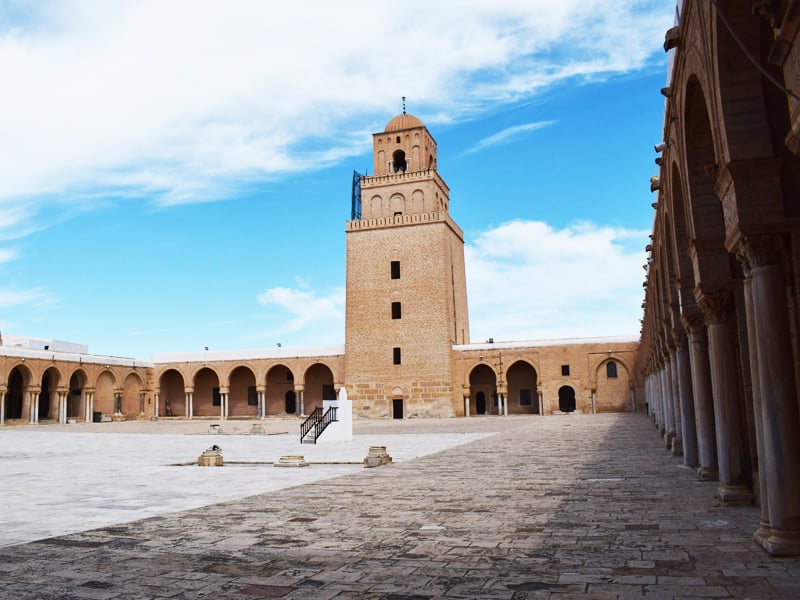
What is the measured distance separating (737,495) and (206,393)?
128ft

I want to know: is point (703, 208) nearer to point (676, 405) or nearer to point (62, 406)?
point (676, 405)

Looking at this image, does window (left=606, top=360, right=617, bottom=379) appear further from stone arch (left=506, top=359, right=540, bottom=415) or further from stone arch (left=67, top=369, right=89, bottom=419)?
stone arch (left=67, top=369, right=89, bottom=419)

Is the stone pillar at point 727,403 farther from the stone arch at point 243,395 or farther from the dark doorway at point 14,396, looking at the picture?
the stone arch at point 243,395

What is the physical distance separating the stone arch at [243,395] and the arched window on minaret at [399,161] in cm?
1517

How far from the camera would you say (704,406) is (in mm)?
8164

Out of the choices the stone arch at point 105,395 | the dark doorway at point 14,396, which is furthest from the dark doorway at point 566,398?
the dark doorway at point 14,396

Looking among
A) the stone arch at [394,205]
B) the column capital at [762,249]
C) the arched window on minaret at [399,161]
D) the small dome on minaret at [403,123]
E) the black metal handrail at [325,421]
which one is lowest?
the black metal handrail at [325,421]

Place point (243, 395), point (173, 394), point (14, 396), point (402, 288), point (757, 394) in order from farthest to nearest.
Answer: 1. point (173, 394)
2. point (243, 395)
3. point (402, 288)
4. point (14, 396)
5. point (757, 394)

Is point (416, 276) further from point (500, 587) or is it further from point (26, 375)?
point (500, 587)

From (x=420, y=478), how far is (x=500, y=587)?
5.64m

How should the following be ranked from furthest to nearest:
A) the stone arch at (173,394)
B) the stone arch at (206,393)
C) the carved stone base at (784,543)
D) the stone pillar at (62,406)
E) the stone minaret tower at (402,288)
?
the stone arch at (173,394), the stone arch at (206,393), the stone minaret tower at (402,288), the stone pillar at (62,406), the carved stone base at (784,543)

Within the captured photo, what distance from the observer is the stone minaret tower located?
116 ft

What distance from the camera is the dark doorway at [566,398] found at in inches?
1398

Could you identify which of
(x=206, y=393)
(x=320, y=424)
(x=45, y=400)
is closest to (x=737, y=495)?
(x=320, y=424)
